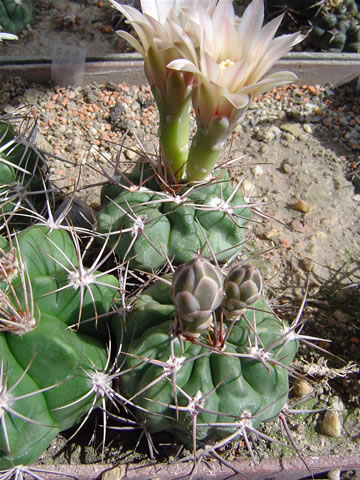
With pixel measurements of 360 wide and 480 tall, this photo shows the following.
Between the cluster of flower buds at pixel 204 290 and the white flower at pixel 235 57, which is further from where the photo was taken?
the white flower at pixel 235 57

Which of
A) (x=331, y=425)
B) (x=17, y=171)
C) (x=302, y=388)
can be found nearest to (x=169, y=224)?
(x=17, y=171)

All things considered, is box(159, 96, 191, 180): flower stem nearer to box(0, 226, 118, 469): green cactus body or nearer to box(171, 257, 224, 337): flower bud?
box(0, 226, 118, 469): green cactus body

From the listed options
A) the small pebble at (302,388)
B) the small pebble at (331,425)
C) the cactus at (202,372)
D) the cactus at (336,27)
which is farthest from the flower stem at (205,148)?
the cactus at (336,27)

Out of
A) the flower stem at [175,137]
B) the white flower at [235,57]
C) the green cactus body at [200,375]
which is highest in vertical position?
the white flower at [235,57]

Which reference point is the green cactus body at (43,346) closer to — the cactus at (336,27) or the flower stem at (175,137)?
the flower stem at (175,137)

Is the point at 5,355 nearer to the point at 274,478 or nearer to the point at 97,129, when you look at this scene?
the point at 274,478

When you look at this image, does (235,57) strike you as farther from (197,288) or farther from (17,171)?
(17,171)
